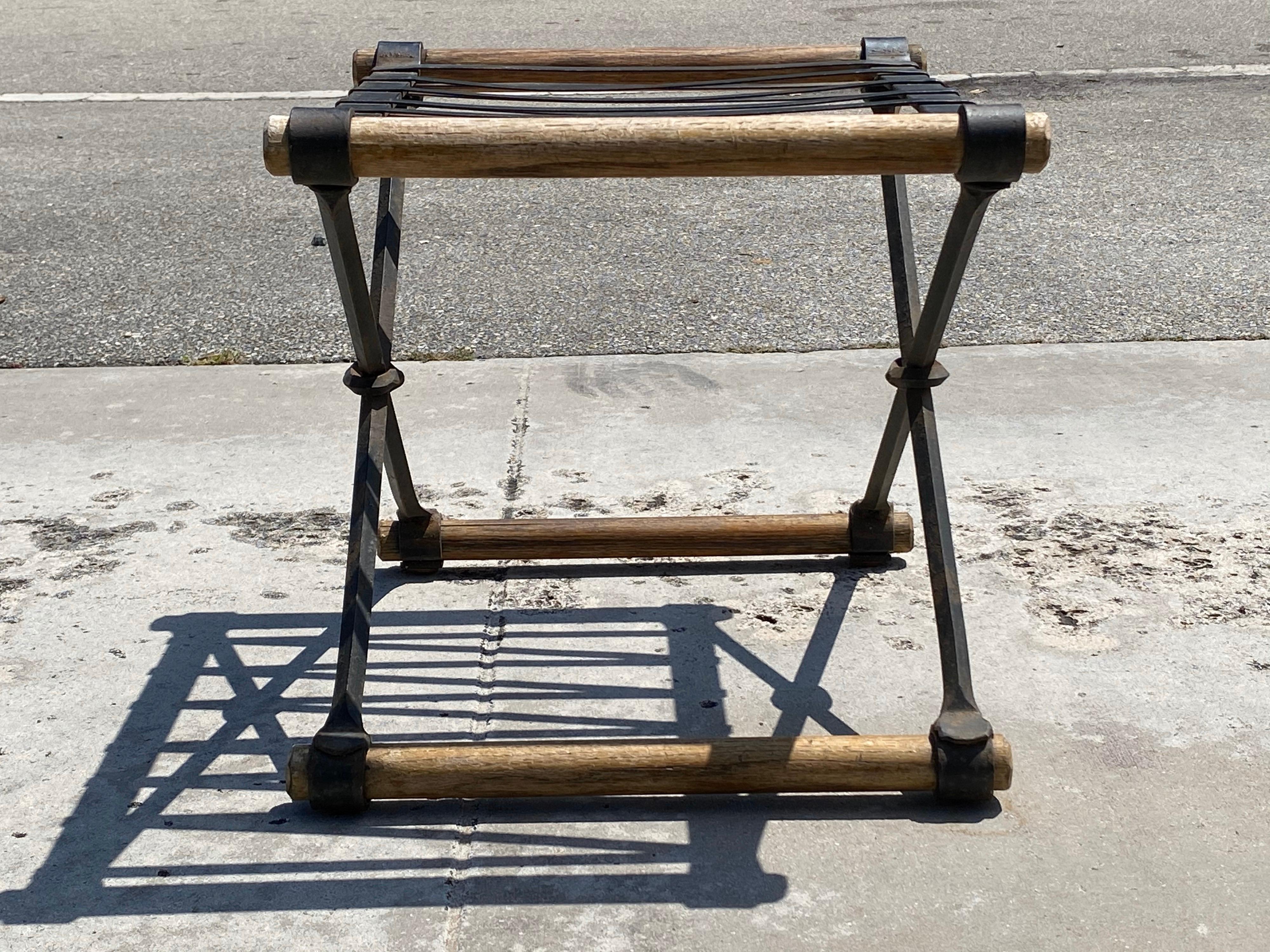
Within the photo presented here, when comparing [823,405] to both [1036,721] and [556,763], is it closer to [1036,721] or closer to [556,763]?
[1036,721]

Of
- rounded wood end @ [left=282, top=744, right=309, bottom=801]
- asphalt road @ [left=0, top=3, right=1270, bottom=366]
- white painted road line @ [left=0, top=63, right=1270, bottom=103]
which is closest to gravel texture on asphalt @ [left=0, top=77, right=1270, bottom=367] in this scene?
asphalt road @ [left=0, top=3, right=1270, bottom=366]

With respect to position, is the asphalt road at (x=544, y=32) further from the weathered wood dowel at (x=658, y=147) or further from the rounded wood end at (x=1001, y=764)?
the rounded wood end at (x=1001, y=764)

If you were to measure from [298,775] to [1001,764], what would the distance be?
90cm

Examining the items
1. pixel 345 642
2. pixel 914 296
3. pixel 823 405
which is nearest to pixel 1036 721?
pixel 914 296

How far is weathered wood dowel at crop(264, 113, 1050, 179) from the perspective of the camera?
1.56m

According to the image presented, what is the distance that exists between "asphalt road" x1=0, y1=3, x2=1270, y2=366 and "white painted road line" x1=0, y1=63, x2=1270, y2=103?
4.1 inches

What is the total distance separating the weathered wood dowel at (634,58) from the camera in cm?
221

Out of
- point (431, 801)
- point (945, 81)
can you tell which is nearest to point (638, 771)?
point (431, 801)

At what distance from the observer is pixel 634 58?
2.22 meters

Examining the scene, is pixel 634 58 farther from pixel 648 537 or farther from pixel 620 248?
pixel 620 248

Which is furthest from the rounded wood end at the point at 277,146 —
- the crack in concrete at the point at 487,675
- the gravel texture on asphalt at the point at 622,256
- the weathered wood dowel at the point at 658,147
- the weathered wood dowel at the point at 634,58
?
the gravel texture on asphalt at the point at 622,256

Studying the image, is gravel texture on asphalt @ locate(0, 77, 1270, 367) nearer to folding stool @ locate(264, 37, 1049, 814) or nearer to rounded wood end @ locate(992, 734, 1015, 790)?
folding stool @ locate(264, 37, 1049, 814)

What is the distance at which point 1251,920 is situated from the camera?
1.52m

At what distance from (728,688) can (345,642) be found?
0.59 meters
